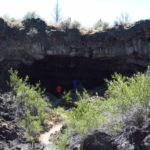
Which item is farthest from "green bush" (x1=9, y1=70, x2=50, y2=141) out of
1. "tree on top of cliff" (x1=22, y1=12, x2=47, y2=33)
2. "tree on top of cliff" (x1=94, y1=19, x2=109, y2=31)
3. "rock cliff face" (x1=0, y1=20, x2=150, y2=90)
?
"tree on top of cliff" (x1=94, y1=19, x2=109, y2=31)

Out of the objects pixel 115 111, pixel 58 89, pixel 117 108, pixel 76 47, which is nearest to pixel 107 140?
pixel 115 111

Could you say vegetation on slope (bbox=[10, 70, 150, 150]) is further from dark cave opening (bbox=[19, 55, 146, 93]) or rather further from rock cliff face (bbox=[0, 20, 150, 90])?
dark cave opening (bbox=[19, 55, 146, 93])

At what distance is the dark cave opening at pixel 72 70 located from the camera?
3241 centimetres

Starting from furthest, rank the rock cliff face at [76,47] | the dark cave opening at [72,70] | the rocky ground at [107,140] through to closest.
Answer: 1. the dark cave opening at [72,70]
2. the rock cliff face at [76,47]
3. the rocky ground at [107,140]

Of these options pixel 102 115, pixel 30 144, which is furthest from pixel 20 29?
pixel 102 115

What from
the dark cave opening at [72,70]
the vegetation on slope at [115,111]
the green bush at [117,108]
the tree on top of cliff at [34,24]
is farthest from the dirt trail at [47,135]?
the tree on top of cliff at [34,24]

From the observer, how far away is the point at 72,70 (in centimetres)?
3406

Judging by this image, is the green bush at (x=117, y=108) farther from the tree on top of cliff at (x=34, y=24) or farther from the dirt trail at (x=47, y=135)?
the tree on top of cliff at (x=34, y=24)

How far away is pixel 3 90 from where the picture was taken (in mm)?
29547

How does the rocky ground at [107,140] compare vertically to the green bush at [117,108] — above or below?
below

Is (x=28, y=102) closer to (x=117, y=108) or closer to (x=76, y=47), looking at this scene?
(x=117, y=108)

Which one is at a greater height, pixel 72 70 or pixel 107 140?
pixel 72 70

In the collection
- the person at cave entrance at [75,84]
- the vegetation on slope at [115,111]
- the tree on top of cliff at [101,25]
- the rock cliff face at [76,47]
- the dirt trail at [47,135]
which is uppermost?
the tree on top of cliff at [101,25]

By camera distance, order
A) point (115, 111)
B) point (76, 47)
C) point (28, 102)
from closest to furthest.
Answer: point (115, 111)
point (28, 102)
point (76, 47)
